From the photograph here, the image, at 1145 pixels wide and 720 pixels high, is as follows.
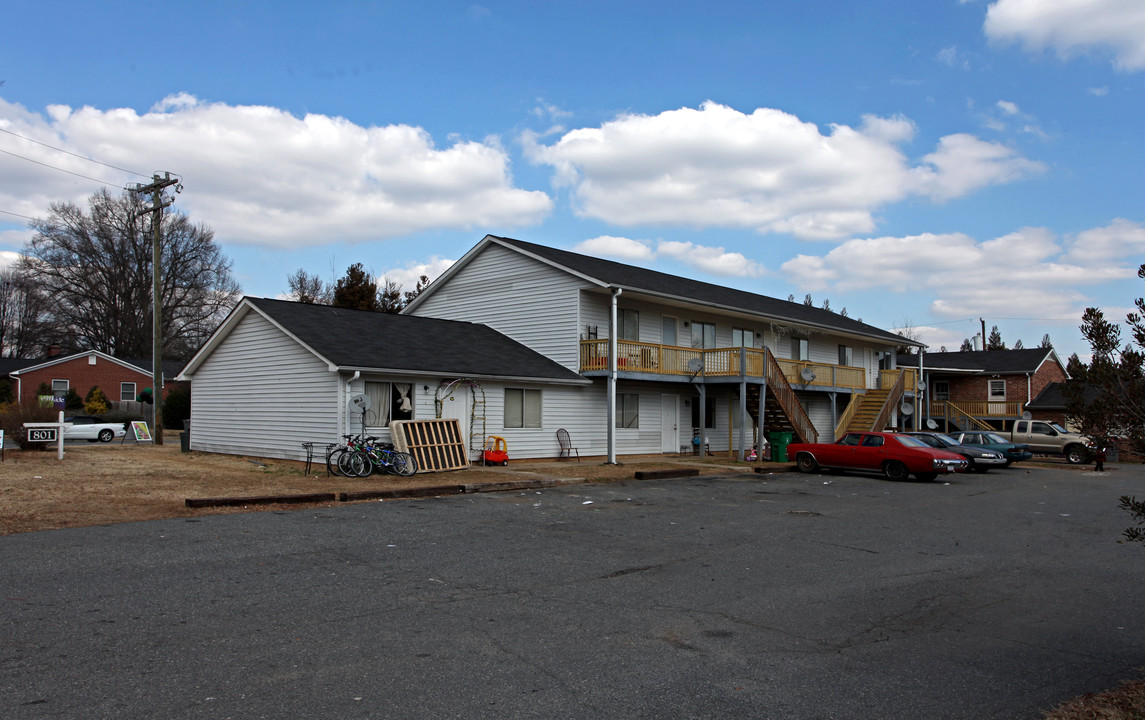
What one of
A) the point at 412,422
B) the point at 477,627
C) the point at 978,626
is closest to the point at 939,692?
the point at 978,626

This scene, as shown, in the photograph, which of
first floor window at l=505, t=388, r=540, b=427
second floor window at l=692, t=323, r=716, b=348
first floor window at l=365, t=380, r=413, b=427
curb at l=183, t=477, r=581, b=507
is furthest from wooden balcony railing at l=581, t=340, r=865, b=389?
curb at l=183, t=477, r=581, b=507

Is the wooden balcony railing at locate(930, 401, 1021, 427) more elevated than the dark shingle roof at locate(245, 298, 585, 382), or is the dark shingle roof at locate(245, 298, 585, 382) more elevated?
the dark shingle roof at locate(245, 298, 585, 382)

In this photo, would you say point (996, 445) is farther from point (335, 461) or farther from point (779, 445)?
point (335, 461)

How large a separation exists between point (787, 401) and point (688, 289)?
20.4ft

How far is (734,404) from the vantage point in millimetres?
31469

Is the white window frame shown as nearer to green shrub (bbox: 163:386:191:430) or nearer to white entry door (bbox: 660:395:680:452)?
white entry door (bbox: 660:395:680:452)

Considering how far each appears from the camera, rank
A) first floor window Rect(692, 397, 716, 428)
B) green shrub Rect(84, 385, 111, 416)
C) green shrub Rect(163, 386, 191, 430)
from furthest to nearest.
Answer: green shrub Rect(84, 385, 111, 416), green shrub Rect(163, 386, 191, 430), first floor window Rect(692, 397, 716, 428)

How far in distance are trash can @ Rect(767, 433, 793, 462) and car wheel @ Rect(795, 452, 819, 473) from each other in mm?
2345

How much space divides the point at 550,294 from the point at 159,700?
22.2m

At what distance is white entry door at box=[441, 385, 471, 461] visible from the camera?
2183 centimetres

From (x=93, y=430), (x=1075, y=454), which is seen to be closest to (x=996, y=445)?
(x=1075, y=454)

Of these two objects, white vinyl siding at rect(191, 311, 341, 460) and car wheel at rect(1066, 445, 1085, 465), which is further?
car wheel at rect(1066, 445, 1085, 465)

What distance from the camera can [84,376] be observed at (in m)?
48.1

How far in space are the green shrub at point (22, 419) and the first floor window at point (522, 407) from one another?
13317 mm
